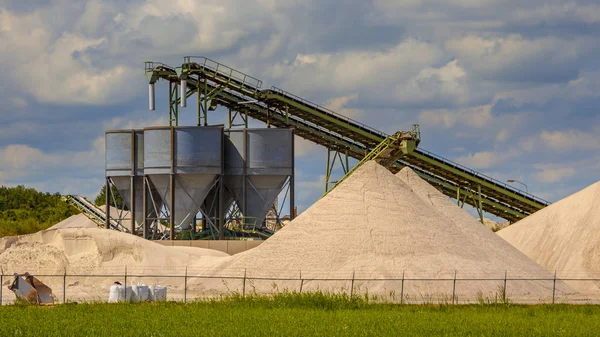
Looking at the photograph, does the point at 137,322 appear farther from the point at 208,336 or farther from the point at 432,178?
the point at 432,178

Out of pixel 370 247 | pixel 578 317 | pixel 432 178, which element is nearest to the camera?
pixel 578 317

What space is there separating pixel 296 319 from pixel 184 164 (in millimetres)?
31262

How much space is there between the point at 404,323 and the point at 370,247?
51.5 feet

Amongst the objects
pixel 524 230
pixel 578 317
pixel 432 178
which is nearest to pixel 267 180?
pixel 432 178

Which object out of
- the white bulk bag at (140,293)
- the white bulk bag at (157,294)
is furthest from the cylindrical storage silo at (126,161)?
the white bulk bag at (140,293)

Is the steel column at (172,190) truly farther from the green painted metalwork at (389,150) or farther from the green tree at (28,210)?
the green tree at (28,210)

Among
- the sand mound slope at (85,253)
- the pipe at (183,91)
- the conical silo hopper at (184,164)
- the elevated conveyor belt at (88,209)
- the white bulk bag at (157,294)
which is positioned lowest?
the white bulk bag at (157,294)

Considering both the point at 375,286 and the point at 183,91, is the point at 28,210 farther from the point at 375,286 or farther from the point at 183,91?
the point at 375,286

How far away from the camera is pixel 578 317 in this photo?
34.3 m

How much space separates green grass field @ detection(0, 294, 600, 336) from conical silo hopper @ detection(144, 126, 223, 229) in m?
24.2

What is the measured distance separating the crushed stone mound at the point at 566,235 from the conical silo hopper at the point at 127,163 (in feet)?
79.7

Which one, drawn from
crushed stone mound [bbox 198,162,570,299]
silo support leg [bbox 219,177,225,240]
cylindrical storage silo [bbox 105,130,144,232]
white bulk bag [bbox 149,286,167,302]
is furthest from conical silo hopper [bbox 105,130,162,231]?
white bulk bag [bbox 149,286,167,302]

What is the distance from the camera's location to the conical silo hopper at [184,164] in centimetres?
6175

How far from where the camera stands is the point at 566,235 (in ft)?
200
